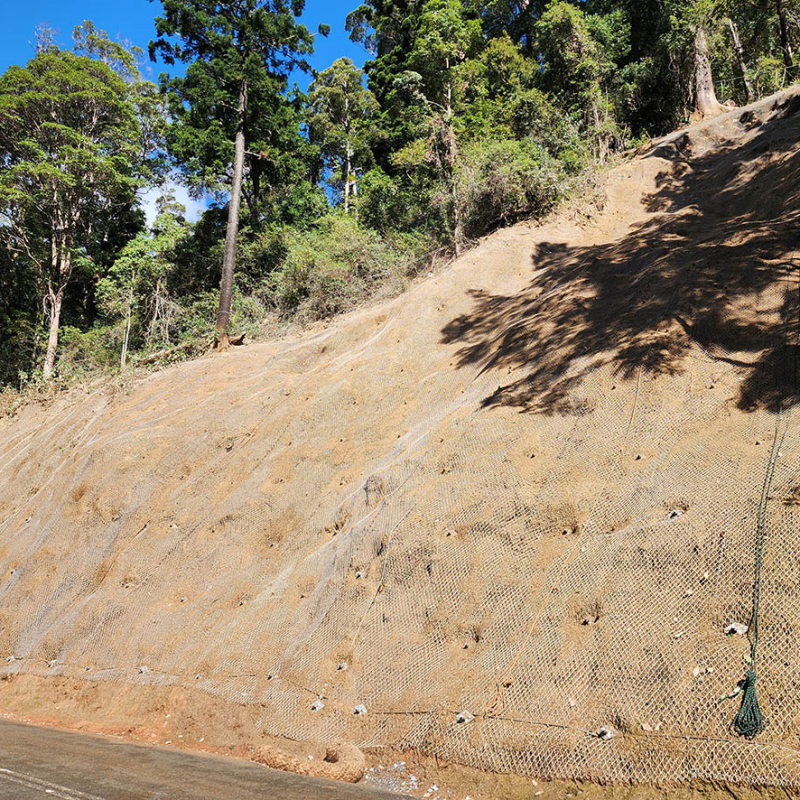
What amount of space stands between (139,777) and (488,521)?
9.32 feet

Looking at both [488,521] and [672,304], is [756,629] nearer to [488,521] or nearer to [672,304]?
[488,521]

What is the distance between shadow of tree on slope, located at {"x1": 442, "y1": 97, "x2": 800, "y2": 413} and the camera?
16.2ft

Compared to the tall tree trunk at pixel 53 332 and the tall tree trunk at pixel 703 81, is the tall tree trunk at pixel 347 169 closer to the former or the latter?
the tall tree trunk at pixel 53 332

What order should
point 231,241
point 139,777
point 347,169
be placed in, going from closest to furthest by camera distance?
point 139,777 < point 231,241 < point 347,169

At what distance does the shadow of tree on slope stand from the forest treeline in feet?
11.1

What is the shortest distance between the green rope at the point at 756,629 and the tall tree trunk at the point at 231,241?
10.5 metres

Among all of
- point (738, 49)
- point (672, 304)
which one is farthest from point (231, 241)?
point (738, 49)

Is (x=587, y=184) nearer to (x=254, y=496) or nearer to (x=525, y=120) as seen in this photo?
(x=525, y=120)

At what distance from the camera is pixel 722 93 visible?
18156 millimetres

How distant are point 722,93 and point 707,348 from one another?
711 inches

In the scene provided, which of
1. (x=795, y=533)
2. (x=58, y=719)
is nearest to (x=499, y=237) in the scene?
(x=795, y=533)

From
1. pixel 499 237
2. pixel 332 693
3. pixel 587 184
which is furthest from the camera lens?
pixel 587 184

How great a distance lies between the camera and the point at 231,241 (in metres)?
14.0

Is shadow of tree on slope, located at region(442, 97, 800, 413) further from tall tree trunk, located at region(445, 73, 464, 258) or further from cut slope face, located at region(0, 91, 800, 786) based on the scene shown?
tall tree trunk, located at region(445, 73, 464, 258)
